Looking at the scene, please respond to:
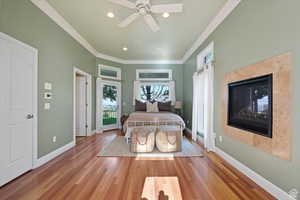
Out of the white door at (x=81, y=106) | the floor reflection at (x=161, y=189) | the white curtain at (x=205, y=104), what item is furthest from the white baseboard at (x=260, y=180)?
the white door at (x=81, y=106)

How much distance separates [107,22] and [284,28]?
10.7 feet

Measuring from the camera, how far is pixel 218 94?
10.6 ft

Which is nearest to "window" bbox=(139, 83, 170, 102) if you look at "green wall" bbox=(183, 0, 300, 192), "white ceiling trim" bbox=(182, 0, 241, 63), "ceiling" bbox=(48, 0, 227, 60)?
"ceiling" bbox=(48, 0, 227, 60)

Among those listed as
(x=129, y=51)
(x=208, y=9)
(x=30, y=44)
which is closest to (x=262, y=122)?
(x=208, y=9)

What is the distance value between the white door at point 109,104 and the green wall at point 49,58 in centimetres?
167

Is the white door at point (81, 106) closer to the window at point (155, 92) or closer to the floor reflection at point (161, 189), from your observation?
the window at point (155, 92)

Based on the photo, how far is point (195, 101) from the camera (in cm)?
459

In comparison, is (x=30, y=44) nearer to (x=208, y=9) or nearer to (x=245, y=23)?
(x=208, y=9)

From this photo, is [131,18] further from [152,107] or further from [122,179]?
[152,107]

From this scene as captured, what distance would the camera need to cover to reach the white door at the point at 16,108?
6.77 feet

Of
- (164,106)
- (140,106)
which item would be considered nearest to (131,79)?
(140,106)

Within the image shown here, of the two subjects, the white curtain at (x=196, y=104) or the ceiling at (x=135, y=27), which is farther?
the white curtain at (x=196, y=104)

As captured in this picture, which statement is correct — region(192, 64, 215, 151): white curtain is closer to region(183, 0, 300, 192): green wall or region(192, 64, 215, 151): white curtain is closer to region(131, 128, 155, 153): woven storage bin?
region(183, 0, 300, 192): green wall

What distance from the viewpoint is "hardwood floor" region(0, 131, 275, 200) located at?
1.87 metres
